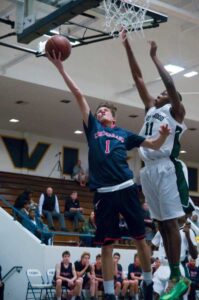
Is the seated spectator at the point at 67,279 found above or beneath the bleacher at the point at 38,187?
beneath

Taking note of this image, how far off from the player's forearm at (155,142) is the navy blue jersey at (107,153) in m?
0.05

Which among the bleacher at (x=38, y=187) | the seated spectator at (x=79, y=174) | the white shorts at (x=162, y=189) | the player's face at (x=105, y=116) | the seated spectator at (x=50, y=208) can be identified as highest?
the seated spectator at (x=79, y=174)

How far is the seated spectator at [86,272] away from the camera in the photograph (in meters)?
13.3

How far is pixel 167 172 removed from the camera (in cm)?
546

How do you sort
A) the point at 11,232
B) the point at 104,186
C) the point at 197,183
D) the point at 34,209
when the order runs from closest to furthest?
the point at 104,186 < the point at 11,232 < the point at 34,209 < the point at 197,183

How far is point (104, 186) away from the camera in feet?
17.5

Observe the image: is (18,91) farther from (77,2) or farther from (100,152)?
(100,152)

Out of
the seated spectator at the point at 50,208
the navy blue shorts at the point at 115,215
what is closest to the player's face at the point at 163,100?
the navy blue shorts at the point at 115,215

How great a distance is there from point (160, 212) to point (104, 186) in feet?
1.82

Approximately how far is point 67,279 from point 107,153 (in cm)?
816

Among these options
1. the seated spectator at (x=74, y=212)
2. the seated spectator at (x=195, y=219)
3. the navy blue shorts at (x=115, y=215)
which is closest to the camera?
the navy blue shorts at (x=115, y=215)

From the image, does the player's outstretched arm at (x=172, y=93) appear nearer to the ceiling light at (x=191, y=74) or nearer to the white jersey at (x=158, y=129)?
the white jersey at (x=158, y=129)

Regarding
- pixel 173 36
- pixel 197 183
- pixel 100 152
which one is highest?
pixel 173 36

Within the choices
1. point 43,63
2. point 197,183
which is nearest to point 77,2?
point 43,63
